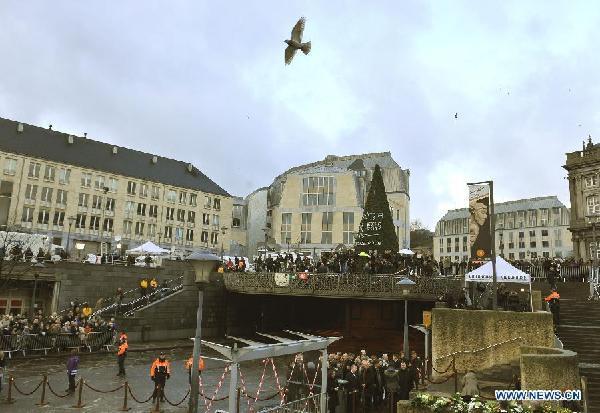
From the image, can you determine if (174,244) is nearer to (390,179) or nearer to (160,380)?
(390,179)

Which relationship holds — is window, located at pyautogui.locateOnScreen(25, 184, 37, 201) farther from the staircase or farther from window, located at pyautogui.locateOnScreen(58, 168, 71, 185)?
the staircase

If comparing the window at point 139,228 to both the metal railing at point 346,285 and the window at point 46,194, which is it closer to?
the window at point 46,194

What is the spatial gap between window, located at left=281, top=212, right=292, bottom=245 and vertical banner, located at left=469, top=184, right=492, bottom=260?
38.7 meters

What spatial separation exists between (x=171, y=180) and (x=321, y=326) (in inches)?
1536

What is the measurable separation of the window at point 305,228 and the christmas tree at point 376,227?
15119mm

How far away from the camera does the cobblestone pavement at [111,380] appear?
47.9 ft

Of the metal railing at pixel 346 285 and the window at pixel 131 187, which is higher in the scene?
the window at pixel 131 187

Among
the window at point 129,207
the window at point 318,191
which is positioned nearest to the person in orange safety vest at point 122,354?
the window at point 318,191

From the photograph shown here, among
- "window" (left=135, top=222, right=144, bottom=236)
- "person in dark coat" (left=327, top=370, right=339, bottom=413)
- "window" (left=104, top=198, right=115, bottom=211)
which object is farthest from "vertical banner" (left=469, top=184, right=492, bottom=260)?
"window" (left=135, top=222, right=144, bottom=236)

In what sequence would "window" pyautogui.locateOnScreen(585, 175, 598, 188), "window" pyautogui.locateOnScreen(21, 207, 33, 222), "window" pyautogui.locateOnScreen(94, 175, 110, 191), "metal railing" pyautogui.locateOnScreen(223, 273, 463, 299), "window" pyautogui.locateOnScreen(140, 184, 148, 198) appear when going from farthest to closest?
1. "window" pyautogui.locateOnScreen(140, 184, 148, 198)
2. "window" pyautogui.locateOnScreen(94, 175, 110, 191)
3. "window" pyautogui.locateOnScreen(21, 207, 33, 222)
4. "window" pyautogui.locateOnScreen(585, 175, 598, 188)
5. "metal railing" pyautogui.locateOnScreen(223, 273, 463, 299)

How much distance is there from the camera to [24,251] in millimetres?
32031

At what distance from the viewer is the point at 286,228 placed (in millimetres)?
56438

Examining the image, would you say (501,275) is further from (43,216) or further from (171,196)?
(171,196)

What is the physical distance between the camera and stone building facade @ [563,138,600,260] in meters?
47.4
